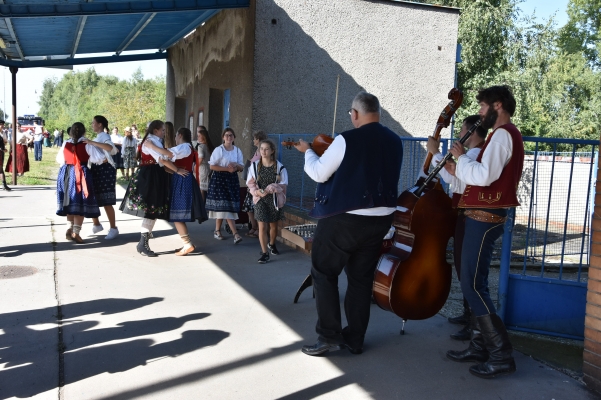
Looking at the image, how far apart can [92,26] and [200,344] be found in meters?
9.81

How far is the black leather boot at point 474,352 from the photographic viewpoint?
13.4 ft

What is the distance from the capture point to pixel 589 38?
141 ft

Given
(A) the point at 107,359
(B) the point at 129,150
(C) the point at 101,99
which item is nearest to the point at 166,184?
(A) the point at 107,359

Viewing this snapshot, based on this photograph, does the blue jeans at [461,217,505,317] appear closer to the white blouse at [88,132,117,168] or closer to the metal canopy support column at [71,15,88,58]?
the white blouse at [88,132,117,168]

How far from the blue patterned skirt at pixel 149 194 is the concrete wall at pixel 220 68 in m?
3.33

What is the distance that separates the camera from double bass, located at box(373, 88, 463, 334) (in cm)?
402

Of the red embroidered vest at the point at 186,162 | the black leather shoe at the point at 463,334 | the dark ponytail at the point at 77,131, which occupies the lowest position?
the black leather shoe at the point at 463,334

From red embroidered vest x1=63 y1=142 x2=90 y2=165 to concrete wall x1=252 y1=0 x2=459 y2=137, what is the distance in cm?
342

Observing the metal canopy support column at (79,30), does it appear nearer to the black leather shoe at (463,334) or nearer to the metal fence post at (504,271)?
the metal fence post at (504,271)

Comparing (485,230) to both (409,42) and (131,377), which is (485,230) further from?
(409,42)

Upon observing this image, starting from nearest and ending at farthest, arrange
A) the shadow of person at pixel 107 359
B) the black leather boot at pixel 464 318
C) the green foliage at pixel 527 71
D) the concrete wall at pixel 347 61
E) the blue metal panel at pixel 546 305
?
the shadow of person at pixel 107 359 < the blue metal panel at pixel 546 305 < the black leather boot at pixel 464 318 < the concrete wall at pixel 347 61 < the green foliage at pixel 527 71

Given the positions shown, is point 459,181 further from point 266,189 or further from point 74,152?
point 74,152

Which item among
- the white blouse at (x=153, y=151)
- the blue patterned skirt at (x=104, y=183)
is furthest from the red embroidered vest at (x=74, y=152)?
the white blouse at (x=153, y=151)

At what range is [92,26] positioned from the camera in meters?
12.2
